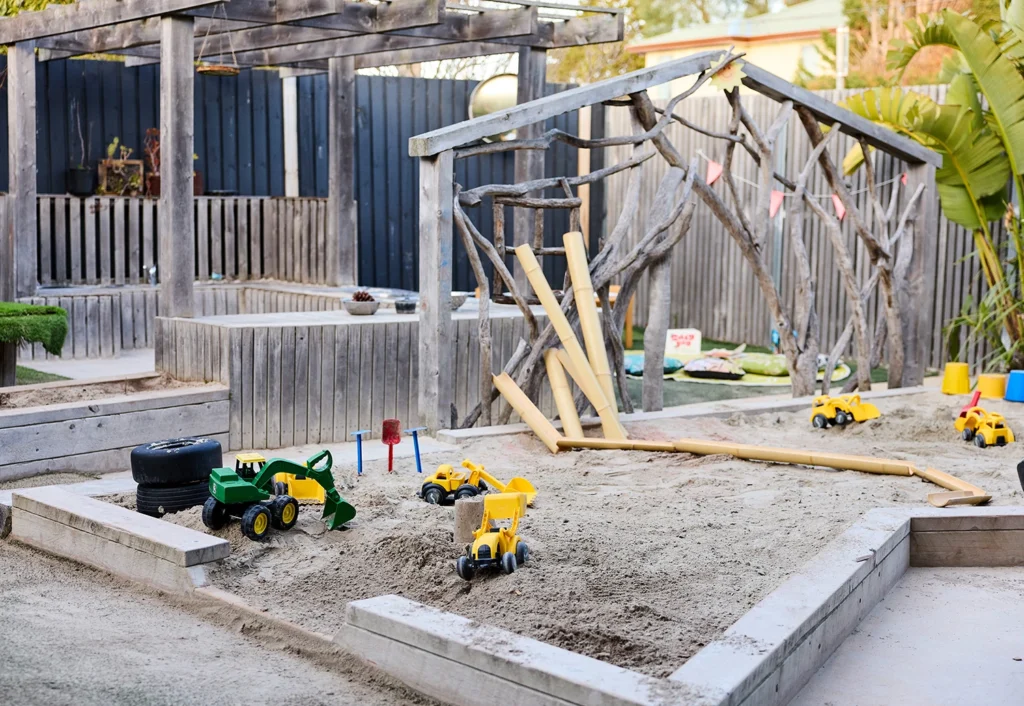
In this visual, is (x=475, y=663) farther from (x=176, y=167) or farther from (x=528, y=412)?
(x=176, y=167)

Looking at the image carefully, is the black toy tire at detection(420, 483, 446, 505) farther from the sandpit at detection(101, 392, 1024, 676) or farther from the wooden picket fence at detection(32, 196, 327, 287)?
the wooden picket fence at detection(32, 196, 327, 287)

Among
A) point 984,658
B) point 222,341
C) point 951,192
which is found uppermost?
point 951,192

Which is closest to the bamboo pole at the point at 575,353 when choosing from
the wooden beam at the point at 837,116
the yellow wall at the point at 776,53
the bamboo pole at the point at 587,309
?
the bamboo pole at the point at 587,309

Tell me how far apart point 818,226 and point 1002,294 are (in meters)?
3.10

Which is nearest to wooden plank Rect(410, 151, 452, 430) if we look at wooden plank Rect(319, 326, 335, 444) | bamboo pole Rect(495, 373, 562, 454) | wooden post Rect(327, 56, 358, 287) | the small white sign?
bamboo pole Rect(495, 373, 562, 454)

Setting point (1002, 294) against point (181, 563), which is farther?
point (1002, 294)

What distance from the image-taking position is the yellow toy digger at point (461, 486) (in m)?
5.26

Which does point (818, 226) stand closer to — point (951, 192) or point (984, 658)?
point (951, 192)

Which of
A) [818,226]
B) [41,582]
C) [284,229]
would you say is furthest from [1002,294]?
[41,582]

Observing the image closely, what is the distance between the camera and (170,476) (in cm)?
511

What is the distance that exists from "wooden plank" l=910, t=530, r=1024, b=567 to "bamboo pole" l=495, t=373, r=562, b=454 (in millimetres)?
2229

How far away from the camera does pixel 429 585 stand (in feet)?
14.0

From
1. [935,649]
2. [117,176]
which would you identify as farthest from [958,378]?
[117,176]

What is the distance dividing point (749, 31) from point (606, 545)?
2853 cm
